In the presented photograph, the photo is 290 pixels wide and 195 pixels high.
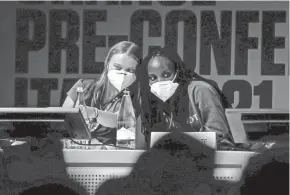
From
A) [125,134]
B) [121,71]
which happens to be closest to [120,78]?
[121,71]

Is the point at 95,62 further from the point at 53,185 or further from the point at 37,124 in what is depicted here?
the point at 53,185

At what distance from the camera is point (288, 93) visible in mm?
3246

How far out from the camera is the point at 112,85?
3.26 metres

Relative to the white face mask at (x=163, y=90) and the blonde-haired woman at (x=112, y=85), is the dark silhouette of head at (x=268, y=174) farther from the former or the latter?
the blonde-haired woman at (x=112, y=85)

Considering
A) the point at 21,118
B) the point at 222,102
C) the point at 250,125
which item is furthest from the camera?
the point at 222,102

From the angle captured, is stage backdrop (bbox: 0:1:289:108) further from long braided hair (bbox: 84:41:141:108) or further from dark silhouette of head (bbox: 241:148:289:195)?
dark silhouette of head (bbox: 241:148:289:195)

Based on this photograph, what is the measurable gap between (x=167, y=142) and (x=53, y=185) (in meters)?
0.68

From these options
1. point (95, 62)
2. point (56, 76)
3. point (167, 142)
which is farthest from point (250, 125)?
point (56, 76)

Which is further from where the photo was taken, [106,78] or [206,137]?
[106,78]

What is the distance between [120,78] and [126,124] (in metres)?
0.30

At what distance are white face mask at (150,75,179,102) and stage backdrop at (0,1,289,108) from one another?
0.57 feet

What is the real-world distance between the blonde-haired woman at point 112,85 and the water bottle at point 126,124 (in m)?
0.03

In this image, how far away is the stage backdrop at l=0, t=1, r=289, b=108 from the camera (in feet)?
10.7

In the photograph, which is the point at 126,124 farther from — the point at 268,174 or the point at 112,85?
the point at 268,174
